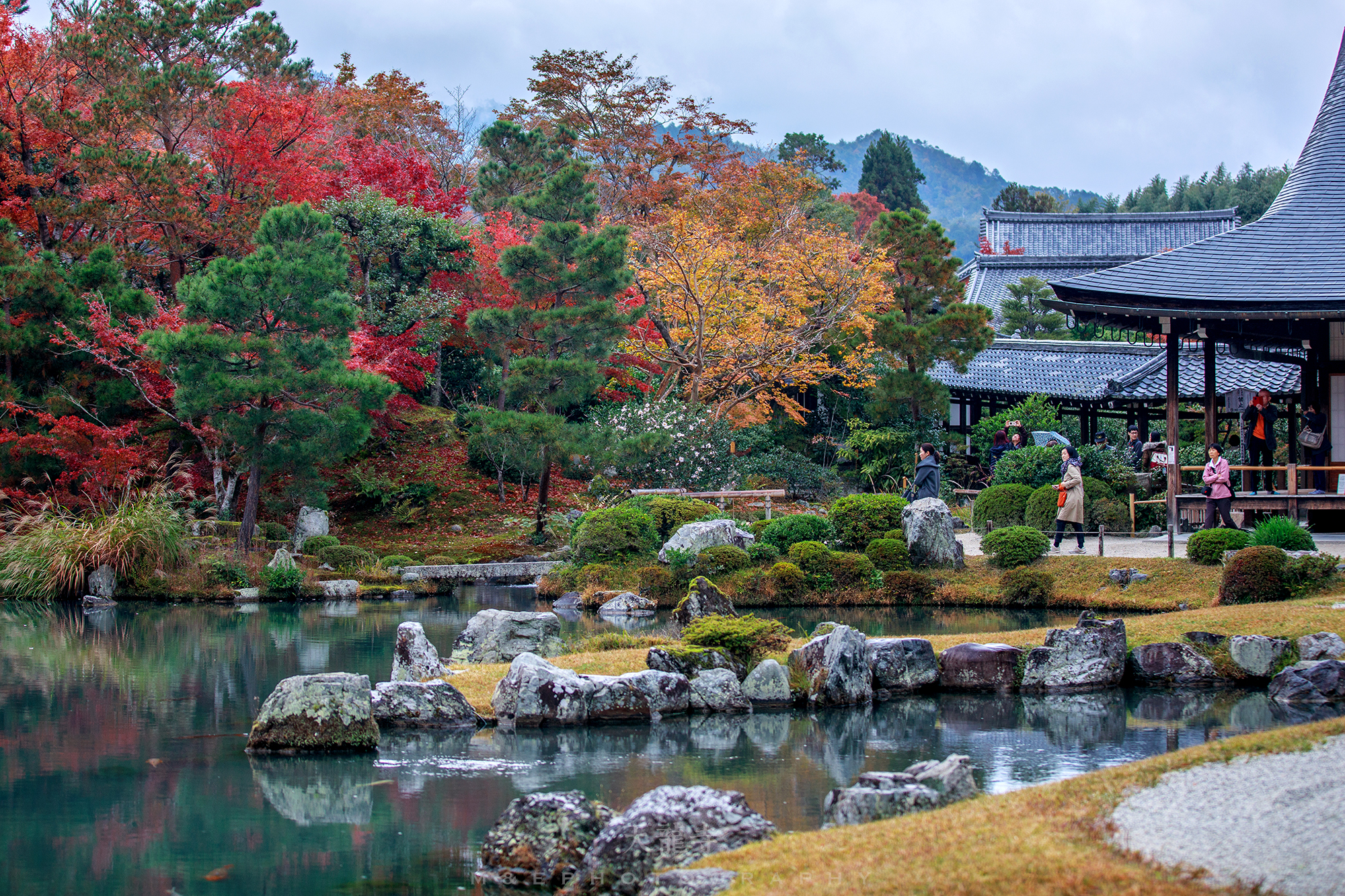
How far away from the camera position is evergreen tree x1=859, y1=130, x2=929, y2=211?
5275 centimetres

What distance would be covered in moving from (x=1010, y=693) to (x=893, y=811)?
5.21 meters

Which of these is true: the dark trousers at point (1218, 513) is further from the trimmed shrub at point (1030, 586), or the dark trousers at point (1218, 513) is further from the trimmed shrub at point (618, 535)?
the trimmed shrub at point (618, 535)

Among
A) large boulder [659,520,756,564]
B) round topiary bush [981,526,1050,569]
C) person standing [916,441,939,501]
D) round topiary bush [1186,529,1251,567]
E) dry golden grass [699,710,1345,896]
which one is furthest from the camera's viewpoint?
person standing [916,441,939,501]

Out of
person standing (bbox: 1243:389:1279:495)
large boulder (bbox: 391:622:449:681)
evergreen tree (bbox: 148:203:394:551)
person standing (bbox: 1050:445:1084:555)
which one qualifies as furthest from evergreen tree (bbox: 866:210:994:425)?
large boulder (bbox: 391:622:449:681)

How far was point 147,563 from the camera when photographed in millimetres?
17203

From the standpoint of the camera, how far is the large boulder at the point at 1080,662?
1045cm

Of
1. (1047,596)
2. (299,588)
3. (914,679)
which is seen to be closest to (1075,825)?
(914,679)

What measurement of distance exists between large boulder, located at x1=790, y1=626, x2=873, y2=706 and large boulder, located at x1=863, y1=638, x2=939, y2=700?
0.12m

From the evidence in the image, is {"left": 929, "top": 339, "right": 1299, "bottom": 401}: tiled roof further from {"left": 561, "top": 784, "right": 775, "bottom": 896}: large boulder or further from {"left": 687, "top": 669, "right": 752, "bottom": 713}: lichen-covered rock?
{"left": 561, "top": 784, "right": 775, "bottom": 896}: large boulder

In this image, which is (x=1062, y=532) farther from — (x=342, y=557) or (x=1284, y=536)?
(x=342, y=557)

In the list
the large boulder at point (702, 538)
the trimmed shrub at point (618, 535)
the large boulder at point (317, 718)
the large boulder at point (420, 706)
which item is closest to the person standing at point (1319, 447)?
the large boulder at point (702, 538)

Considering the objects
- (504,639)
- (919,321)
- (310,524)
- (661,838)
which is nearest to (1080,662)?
(504,639)

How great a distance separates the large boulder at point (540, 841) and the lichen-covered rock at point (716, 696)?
12.6ft

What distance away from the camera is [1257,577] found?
12844 mm
